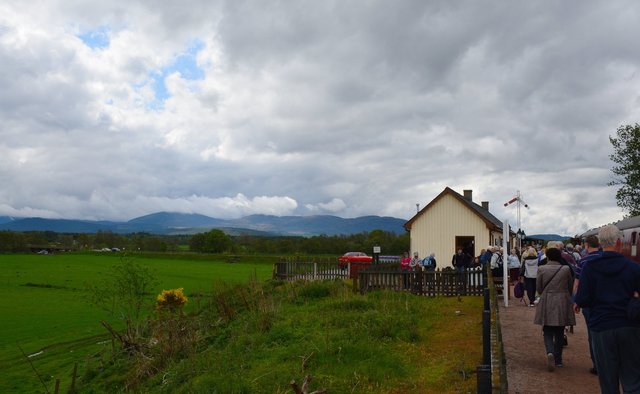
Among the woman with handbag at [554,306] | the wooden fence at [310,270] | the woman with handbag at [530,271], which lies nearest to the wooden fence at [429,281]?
the woman with handbag at [530,271]

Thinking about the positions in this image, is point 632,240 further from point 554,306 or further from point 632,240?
point 554,306

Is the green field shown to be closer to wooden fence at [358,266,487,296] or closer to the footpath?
wooden fence at [358,266,487,296]

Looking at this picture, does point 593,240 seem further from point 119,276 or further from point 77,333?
point 77,333

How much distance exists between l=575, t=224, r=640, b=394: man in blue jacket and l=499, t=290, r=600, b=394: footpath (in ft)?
5.88

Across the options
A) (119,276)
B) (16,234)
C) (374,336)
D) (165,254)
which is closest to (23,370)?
(119,276)

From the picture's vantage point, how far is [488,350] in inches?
→ 309

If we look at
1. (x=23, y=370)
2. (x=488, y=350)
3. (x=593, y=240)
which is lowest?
(x=23, y=370)

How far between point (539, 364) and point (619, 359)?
3.41 m

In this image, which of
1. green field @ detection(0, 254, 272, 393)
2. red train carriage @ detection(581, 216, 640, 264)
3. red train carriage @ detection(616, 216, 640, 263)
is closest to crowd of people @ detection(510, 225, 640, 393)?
green field @ detection(0, 254, 272, 393)

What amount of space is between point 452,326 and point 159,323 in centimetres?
953

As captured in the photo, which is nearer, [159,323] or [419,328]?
[419,328]

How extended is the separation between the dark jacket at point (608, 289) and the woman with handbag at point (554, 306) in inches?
106

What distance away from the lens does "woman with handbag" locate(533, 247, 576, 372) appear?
29.4ft

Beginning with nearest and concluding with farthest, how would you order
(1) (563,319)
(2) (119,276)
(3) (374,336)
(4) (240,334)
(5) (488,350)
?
(5) (488,350) → (1) (563,319) → (3) (374,336) → (4) (240,334) → (2) (119,276)
